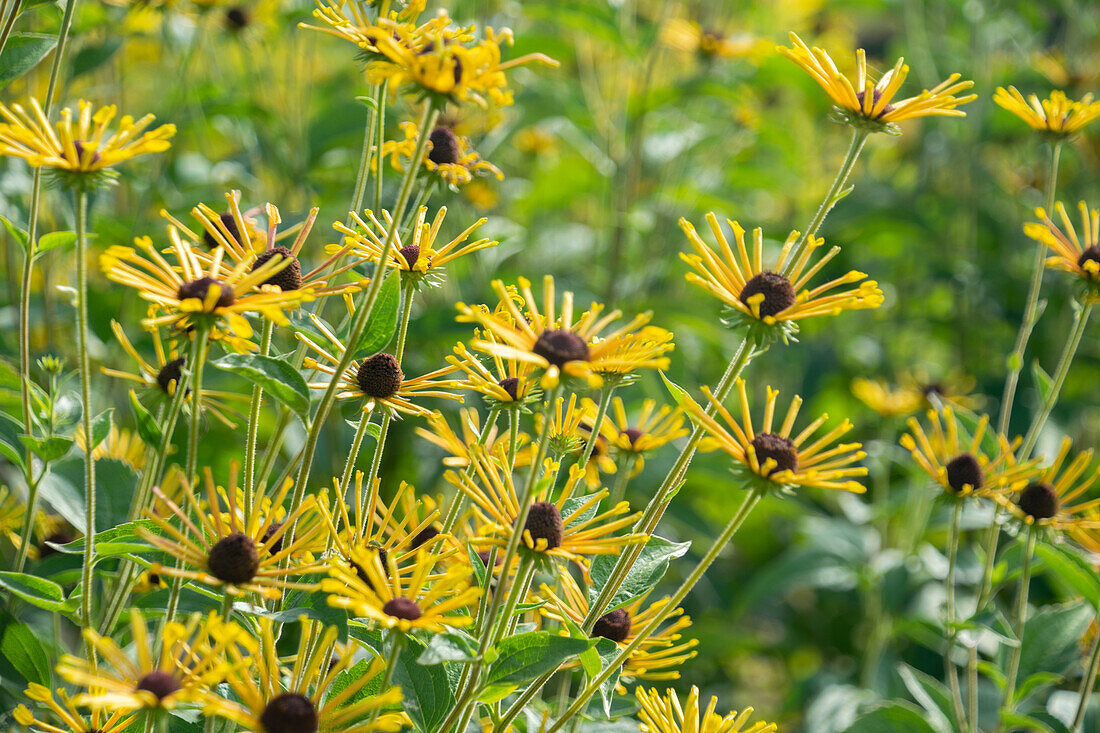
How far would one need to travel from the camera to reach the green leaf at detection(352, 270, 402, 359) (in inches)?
32.1

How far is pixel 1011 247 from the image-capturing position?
9.00 feet

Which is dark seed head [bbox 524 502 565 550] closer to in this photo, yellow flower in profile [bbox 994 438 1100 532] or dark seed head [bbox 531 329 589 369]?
dark seed head [bbox 531 329 589 369]

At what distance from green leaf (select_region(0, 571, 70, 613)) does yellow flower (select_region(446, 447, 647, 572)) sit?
1.30 ft

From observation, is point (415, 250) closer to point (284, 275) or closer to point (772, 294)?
point (284, 275)

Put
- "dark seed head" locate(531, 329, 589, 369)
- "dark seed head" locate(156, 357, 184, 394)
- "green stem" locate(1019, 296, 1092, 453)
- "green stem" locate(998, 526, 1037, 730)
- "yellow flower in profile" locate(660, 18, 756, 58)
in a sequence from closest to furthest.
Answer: "dark seed head" locate(531, 329, 589, 369)
"dark seed head" locate(156, 357, 184, 394)
"green stem" locate(1019, 296, 1092, 453)
"green stem" locate(998, 526, 1037, 730)
"yellow flower in profile" locate(660, 18, 756, 58)

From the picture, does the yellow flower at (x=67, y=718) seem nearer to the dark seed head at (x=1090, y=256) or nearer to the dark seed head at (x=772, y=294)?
the dark seed head at (x=772, y=294)

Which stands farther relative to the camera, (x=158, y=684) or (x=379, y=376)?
(x=379, y=376)

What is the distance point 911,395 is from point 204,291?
6.03 ft

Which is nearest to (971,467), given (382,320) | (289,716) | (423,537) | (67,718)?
(423,537)

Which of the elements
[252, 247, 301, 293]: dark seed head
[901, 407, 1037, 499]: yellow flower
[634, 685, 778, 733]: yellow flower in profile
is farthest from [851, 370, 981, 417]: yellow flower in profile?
[252, 247, 301, 293]: dark seed head

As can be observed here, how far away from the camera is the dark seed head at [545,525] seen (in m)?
0.75

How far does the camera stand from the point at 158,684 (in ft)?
2.12

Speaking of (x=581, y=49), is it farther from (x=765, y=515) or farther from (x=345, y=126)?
(x=765, y=515)

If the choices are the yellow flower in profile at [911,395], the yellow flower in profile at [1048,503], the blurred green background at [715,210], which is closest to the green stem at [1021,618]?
the yellow flower in profile at [1048,503]
